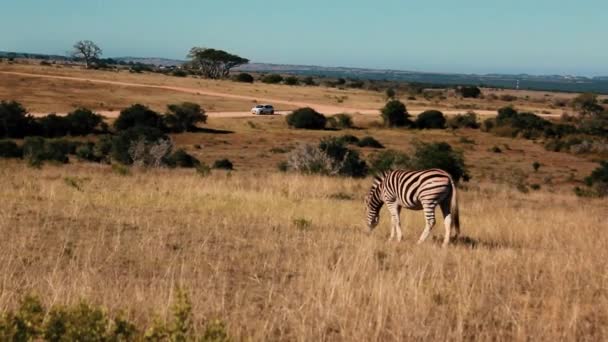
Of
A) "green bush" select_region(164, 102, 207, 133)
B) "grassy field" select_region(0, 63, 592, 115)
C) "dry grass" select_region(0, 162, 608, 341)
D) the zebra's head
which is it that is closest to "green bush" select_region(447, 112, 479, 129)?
"grassy field" select_region(0, 63, 592, 115)

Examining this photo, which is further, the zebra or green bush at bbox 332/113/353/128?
green bush at bbox 332/113/353/128

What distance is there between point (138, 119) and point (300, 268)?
48.4m

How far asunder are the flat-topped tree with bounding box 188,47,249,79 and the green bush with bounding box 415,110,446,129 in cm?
7631

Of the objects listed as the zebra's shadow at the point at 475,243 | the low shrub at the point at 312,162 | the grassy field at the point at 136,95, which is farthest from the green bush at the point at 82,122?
the zebra's shadow at the point at 475,243

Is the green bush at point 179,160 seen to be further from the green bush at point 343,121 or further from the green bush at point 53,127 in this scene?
the green bush at point 343,121

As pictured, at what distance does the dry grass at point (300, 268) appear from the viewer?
6.12m

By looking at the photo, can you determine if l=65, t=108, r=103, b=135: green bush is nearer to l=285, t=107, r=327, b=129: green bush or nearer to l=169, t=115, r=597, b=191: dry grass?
l=169, t=115, r=597, b=191: dry grass

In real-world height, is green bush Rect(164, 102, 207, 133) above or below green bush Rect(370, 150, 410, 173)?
below

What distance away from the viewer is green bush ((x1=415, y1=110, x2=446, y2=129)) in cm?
6878

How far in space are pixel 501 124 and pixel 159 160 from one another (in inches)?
1810

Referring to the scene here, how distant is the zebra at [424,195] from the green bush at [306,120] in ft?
172

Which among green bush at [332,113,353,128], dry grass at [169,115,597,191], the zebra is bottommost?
dry grass at [169,115,597,191]

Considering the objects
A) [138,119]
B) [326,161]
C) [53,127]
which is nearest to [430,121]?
[138,119]

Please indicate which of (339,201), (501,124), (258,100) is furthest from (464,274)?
(258,100)
